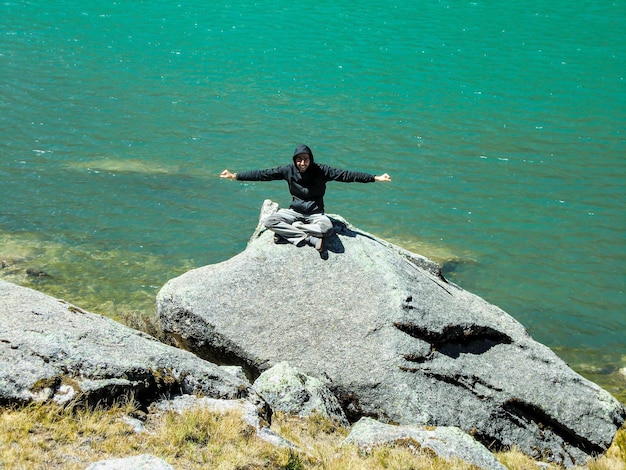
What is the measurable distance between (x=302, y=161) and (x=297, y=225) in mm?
1251

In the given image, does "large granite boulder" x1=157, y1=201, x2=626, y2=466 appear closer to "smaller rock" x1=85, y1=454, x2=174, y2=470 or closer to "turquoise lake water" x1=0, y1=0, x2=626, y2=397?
"turquoise lake water" x1=0, y1=0, x2=626, y2=397

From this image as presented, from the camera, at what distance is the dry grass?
869 centimetres

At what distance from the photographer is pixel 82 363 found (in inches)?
393

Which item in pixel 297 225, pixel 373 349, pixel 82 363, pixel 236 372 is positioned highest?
pixel 297 225

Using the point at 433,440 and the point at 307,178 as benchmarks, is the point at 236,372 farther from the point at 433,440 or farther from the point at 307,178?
the point at 307,178

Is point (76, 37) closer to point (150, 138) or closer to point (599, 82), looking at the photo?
point (150, 138)

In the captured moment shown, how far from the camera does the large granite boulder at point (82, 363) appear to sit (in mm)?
9602

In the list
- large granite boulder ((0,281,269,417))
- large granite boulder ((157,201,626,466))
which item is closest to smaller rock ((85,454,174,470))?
large granite boulder ((0,281,269,417))

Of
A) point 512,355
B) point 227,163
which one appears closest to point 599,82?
point 227,163

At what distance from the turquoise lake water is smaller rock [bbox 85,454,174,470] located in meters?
11.6

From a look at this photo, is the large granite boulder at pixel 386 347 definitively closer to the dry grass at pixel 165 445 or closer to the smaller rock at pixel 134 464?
the dry grass at pixel 165 445

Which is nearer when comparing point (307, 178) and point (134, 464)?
point (134, 464)

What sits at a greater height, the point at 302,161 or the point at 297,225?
the point at 302,161

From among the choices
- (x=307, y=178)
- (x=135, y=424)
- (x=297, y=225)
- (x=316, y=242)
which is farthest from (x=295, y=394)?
(x=307, y=178)
